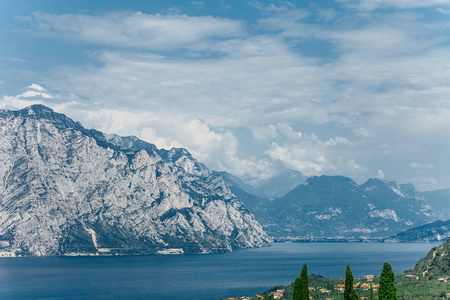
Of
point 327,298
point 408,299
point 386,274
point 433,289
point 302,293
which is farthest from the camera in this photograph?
point 327,298

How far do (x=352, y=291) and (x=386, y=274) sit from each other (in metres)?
9.68

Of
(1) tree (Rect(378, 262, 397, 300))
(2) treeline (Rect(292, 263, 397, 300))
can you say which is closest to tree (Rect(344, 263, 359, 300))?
(2) treeline (Rect(292, 263, 397, 300))

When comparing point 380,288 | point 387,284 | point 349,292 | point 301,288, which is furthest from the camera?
point 301,288

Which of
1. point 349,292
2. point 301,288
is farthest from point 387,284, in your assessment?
point 301,288

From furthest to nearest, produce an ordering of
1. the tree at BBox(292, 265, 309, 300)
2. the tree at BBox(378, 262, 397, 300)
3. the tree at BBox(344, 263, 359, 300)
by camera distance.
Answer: the tree at BBox(292, 265, 309, 300), the tree at BBox(344, 263, 359, 300), the tree at BBox(378, 262, 397, 300)

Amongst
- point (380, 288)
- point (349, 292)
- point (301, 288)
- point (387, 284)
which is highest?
point (387, 284)

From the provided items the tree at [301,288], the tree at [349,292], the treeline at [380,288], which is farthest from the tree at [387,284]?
the tree at [301,288]

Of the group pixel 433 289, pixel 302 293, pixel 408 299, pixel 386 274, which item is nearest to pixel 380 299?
pixel 386 274

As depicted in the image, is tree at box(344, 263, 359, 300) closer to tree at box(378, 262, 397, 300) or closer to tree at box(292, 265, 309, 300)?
tree at box(378, 262, 397, 300)

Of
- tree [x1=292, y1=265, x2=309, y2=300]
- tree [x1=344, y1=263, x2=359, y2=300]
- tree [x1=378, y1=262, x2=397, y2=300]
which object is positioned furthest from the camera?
tree [x1=292, y1=265, x2=309, y2=300]

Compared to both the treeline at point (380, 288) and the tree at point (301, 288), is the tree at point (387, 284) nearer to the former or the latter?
the treeline at point (380, 288)

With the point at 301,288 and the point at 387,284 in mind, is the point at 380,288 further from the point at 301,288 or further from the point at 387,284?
the point at 301,288

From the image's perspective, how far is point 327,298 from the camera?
188500 mm

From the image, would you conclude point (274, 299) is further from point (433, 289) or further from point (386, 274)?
point (386, 274)
